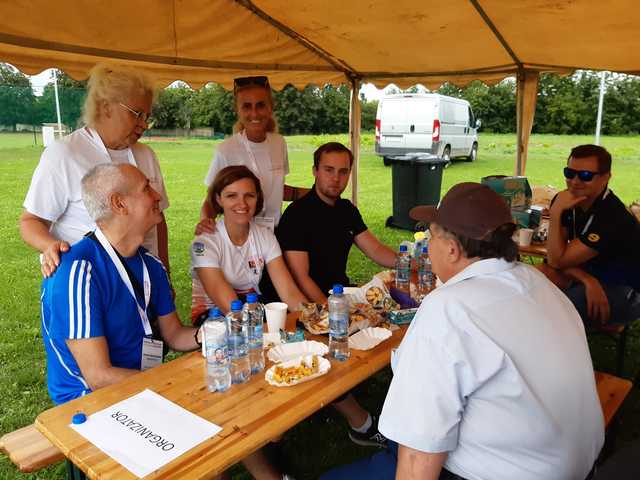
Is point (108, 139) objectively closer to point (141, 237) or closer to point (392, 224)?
point (141, 237)

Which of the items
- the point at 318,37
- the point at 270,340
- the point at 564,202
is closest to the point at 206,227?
the point at 270,340

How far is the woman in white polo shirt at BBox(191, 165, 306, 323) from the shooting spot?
2688mm

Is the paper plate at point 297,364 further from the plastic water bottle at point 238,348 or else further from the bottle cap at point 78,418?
the bottle cap at point 78,418

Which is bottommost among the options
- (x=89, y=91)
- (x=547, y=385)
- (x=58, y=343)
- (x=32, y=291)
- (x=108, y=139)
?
(x=32, y=291)

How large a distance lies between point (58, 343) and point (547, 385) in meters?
1.70

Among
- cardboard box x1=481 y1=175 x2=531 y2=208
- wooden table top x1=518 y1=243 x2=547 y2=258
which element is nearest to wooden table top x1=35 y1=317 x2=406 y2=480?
wooden table top x1=518 y1=243 x2=547 y2=258

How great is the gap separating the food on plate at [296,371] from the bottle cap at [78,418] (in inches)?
24.0

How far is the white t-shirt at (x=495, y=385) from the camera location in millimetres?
1228

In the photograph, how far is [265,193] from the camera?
150 inches

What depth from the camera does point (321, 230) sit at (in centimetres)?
314

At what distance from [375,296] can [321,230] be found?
0.78 metres

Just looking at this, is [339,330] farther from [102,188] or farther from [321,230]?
[321,230]

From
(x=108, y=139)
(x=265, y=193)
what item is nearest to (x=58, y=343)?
(x=108, y=139)

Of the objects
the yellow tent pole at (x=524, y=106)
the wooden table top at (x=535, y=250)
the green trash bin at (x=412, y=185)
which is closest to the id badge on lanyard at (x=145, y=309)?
the wooden table top at (x=535, y=250)
